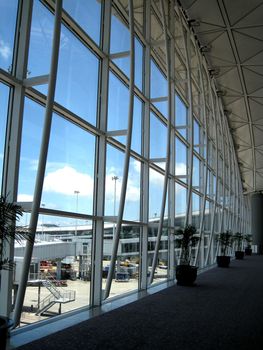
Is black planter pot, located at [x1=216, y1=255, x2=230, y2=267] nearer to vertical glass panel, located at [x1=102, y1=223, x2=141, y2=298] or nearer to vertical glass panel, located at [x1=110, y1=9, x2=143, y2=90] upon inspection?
vertical glass panel, located at [x1=102, y1=223, x2=141, y2=298]

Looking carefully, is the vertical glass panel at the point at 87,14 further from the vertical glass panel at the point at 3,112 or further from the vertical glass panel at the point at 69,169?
the vertical glass panel at the point at 3,112

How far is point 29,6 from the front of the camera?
632 centimetres

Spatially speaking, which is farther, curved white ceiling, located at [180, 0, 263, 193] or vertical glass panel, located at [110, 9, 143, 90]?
curved white ceiling, located at [180, 0, 263, 193]

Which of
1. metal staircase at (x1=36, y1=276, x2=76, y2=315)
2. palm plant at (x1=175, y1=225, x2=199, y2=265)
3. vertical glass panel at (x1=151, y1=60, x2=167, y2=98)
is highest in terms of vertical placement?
A: vertical glass panel at (x1=151, y1=60, x2=167, y2=98)

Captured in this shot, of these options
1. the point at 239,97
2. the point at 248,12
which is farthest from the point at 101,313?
the point at 239,97

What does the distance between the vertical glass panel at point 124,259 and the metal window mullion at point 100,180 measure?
320 millimetres

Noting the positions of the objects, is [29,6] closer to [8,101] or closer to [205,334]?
[8,101]

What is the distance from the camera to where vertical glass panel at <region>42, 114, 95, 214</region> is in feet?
23.9

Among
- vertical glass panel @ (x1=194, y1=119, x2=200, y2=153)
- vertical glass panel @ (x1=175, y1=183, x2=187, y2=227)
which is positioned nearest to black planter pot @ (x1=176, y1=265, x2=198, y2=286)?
vertical glass panel @ (x1=175, y1=183, x2=187, y2=227)

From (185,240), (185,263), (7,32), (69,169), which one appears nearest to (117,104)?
(69,169)

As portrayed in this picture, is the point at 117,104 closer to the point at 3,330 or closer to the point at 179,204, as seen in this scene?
the point at 179,204

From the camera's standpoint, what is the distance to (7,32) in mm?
6074

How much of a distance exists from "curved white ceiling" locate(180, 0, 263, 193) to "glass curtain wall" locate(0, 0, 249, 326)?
2.62 metres

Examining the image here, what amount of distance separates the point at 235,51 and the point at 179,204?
7651 mm
